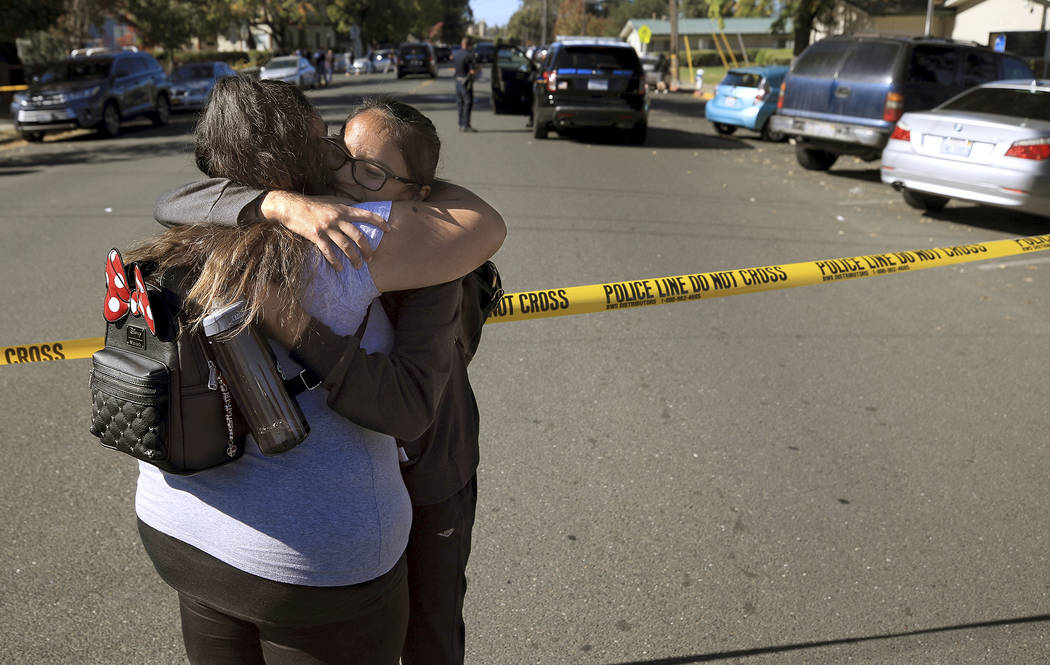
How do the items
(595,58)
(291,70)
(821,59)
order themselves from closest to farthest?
(821,59) < (595,58) < (291,70)

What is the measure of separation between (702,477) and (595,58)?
14.2 m

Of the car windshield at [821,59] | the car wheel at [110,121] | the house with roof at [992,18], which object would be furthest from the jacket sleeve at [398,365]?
the house with roof at [992,18]

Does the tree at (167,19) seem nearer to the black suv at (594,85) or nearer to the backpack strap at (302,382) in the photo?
the black suv at (594,85)

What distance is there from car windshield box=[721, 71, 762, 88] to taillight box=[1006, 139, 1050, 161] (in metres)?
10.1

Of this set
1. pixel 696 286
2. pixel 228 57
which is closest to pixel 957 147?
pixel 696 286

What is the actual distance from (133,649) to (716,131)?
20.1 m

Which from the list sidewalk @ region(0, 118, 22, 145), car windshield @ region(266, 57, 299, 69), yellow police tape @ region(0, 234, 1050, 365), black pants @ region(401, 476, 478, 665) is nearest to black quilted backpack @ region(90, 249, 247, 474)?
black pants @ region(401, 476, 478, 665)

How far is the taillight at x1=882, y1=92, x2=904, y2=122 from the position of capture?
1266cm

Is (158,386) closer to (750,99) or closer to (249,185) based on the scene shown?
(249,185)

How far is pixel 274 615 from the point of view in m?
1.65

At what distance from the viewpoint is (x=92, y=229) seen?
9.62 m

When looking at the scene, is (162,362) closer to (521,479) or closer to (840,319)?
(521,479)

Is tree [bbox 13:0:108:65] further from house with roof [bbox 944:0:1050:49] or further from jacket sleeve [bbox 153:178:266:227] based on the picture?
house with roof [bbox 944:0:1050:49]

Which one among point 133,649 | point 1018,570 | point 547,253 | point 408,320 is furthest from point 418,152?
point 547,253
